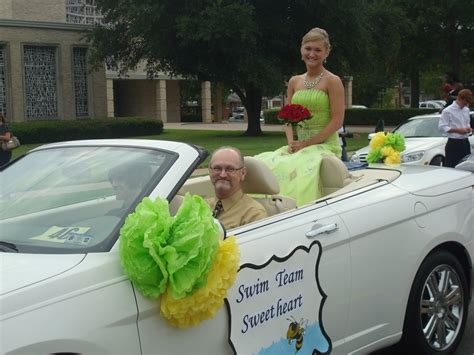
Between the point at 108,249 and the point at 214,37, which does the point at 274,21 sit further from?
the point at 108,249

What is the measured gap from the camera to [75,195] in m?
3.40

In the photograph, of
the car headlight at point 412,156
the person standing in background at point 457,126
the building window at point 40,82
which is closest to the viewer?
the person standing in background at point 457,126

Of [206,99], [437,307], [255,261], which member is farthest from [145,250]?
[206,99]

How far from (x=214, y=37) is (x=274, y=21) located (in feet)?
12.7

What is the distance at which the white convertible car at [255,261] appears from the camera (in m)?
2.53

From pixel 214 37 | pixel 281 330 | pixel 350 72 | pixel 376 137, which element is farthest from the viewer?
pixel 350 72

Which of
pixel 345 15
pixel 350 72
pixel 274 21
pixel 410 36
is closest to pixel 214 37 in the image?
pixel 274 21

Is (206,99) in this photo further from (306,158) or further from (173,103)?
(306,158)

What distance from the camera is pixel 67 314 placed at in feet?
8.01

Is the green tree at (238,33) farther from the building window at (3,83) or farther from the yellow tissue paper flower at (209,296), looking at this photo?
the yellow tissue paper flower at (209,296)

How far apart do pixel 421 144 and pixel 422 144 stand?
20mm

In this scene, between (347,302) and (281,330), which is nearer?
(281,330)

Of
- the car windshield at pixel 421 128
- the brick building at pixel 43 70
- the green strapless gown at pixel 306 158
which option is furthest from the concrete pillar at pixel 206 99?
the green strapless gown at pixel 306 158

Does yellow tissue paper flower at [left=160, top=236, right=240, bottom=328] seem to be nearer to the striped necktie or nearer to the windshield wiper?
the windshield wiper
